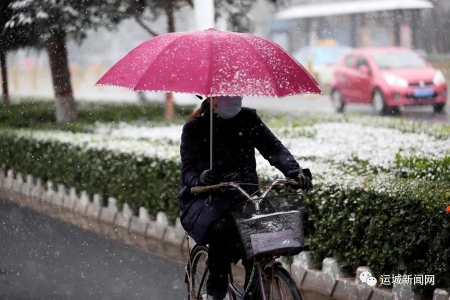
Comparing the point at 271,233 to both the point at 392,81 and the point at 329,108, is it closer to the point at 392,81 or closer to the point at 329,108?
the point at 392,81

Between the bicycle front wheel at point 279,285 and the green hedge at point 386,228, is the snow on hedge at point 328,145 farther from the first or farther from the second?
the bicycle front wheel at point 279,285

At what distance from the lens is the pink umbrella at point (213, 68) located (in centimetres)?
432

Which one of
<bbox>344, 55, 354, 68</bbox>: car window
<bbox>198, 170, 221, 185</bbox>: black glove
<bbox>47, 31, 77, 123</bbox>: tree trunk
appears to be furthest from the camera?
<bbox>344, 55, 354, 68</bbox>: car window

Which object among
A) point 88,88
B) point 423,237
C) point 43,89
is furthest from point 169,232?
point 88,88

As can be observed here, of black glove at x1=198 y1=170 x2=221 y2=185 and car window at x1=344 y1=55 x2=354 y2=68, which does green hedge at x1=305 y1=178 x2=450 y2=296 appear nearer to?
Answer: black glove at x1=198 y1=170 x2=221 y2=185

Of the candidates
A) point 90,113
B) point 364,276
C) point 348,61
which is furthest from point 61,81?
point 364,276

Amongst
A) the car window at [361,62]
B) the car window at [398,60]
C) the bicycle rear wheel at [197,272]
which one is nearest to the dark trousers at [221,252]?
the bicycle rear wheel at [197,272]

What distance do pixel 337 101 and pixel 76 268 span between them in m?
18.0

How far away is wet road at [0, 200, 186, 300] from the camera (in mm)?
6012

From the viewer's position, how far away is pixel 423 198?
5125 millimetres

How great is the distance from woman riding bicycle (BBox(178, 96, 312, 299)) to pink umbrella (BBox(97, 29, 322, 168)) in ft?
0.48

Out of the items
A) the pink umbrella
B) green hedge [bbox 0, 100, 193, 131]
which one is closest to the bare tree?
green hedge [bbox 0, 100, 193, 131]

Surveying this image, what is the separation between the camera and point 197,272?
5.06 metres

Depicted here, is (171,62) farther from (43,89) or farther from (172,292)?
(43,89)
